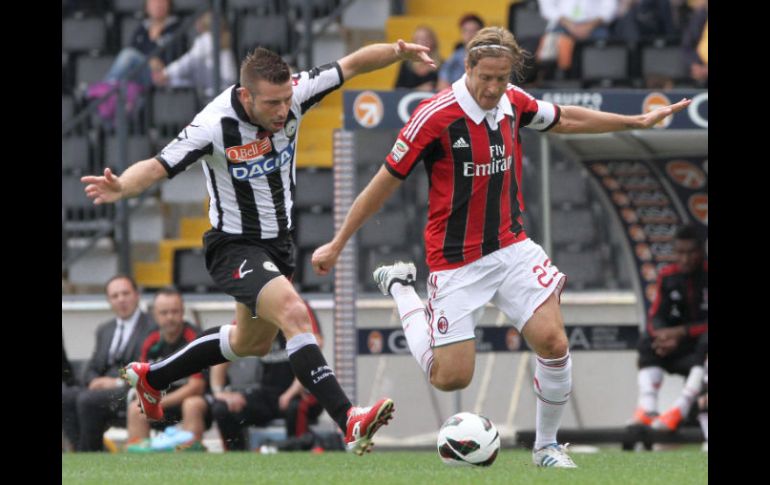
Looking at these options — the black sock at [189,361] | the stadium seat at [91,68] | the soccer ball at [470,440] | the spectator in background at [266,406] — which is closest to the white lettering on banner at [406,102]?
the spectator in background at [266,406]

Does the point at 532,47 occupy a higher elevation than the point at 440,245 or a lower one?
higher

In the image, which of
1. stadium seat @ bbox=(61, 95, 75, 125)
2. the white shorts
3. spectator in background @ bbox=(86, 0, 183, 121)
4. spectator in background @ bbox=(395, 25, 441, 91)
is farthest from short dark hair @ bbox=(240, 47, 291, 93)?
stadium seat @ bbox=(61, 95, 75, 125)

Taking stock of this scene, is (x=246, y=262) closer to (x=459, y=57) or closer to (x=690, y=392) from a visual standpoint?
(x=690, y=392)

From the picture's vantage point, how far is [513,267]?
6996 mm

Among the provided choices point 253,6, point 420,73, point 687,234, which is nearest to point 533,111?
point 687,234

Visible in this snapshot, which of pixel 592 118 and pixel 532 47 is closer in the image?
pixel 592 118

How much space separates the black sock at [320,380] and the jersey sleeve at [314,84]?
1292 millimetres

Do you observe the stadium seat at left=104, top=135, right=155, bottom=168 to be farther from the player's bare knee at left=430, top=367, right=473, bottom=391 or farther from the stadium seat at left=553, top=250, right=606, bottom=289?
the player's bare knee at left=430, top=367, right=473, bottom=391

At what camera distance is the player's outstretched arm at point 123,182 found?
6.14 metres

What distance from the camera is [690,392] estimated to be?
10.6 metres

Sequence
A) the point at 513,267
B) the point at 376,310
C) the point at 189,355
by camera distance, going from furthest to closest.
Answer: the point at 376,310
the point at 189,355
the point at 513,267

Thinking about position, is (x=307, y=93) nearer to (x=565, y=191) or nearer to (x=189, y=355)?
(x=189, y=355)
